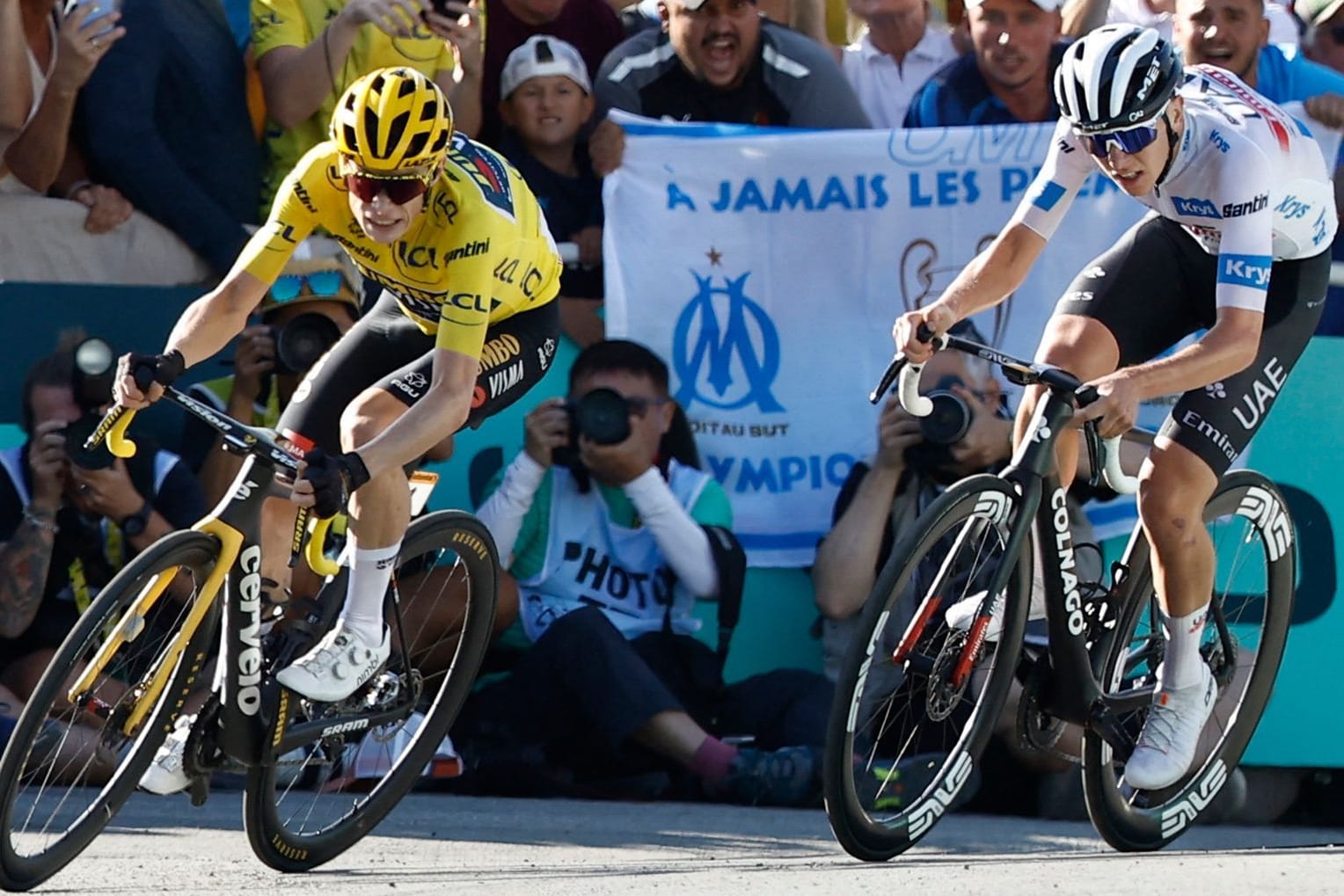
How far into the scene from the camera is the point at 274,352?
25.2ft

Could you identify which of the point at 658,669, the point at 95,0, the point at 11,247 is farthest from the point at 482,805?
the point at 95,0

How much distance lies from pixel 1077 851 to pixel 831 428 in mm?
2099

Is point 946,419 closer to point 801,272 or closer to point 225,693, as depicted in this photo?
point 801,272

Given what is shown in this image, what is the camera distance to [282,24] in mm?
8164

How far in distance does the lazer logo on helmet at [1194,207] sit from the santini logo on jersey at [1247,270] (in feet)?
0.60

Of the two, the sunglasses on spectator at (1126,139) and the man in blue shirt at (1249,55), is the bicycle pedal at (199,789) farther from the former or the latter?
the man in blue shirt at (1249,55)

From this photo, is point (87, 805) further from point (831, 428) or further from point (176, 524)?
point (831, 428)

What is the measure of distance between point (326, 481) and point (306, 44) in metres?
3.56

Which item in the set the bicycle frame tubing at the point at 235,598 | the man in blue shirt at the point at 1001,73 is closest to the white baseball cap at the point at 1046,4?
the man in blue shirt at the point at 1001,73

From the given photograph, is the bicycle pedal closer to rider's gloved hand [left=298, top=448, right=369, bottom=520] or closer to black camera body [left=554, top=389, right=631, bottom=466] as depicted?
rider's gloved hand [left=298, top=448, right=369, bottom=520]

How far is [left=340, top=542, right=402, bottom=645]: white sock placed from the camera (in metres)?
5.89

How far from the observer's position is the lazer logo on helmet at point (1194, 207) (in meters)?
5.68

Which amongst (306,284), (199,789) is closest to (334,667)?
(199,789)

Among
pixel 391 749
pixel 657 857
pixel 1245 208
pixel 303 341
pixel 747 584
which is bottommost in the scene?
pixel 747 584
